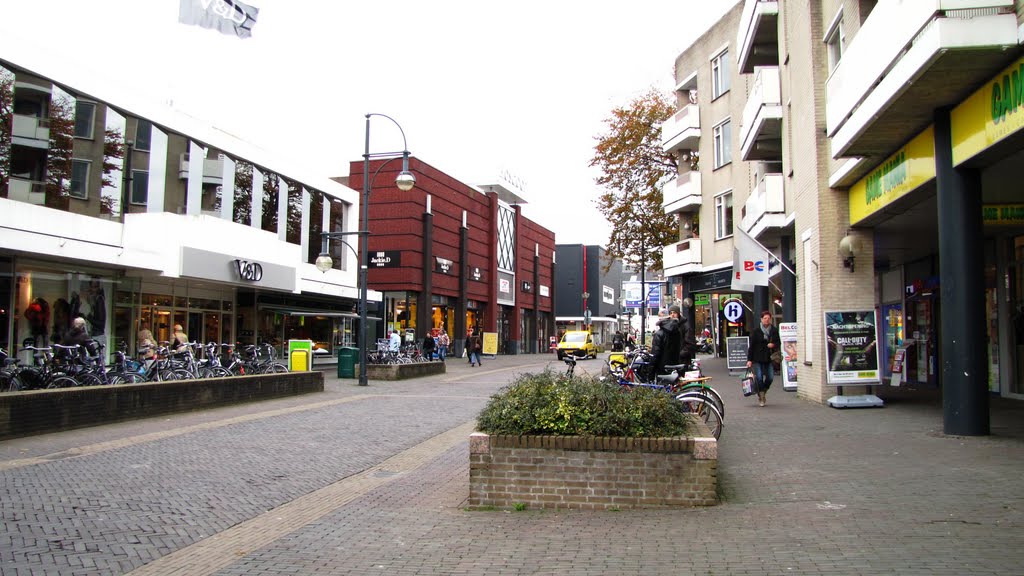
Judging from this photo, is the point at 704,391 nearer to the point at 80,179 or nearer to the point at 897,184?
the point at 897,184

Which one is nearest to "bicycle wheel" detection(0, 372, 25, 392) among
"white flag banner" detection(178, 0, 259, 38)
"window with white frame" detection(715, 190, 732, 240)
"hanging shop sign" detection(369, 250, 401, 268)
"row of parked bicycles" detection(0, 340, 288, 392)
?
"row of parked bicycles" detection(0, 340, 288, 392)

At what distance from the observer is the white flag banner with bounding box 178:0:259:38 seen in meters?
17.6

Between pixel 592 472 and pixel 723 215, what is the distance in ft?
81.6

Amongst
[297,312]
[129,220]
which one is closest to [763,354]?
[129,220]

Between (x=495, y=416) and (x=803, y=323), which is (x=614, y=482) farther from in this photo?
(x=803, y=323)

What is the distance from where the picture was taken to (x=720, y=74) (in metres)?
30.8

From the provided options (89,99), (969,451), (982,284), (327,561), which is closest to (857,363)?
(982,284)

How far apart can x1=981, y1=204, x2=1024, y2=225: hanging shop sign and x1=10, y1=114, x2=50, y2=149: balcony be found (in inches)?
805

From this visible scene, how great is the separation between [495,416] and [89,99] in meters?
18.5

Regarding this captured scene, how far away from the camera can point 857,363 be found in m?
13.6

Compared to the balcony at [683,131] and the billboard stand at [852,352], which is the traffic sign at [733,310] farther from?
the balcony at [683,131]

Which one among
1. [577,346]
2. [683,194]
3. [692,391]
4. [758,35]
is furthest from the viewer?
[577,346]

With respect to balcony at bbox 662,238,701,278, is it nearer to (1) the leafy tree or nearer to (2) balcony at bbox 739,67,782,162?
(1) the leafy tree


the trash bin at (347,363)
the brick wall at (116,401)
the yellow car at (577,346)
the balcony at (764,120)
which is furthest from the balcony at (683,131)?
the brick wall at (116,401)
